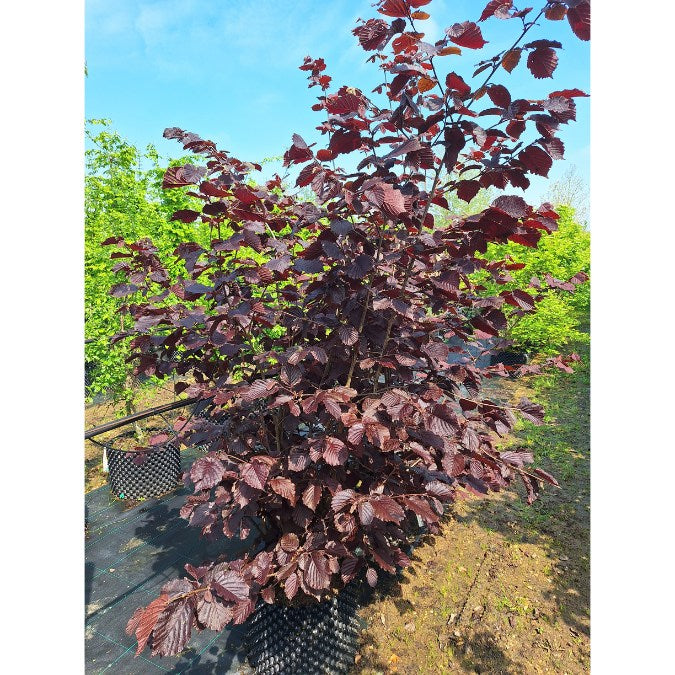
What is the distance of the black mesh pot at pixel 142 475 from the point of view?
3268 mm

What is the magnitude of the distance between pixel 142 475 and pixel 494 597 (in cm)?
261

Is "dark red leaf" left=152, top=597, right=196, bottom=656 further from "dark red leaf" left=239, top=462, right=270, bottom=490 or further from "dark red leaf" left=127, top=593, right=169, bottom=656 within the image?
"dark red leaf" left=239, top=462, right=270, bottom=490

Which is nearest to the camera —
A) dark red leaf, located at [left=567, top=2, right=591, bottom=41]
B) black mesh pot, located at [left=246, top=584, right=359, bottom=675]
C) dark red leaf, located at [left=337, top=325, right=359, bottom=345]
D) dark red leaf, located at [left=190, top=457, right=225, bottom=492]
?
dark red leaf, located at [left=567, top=2, right=591, bottom=41]

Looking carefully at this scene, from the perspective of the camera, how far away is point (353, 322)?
1.62 meters

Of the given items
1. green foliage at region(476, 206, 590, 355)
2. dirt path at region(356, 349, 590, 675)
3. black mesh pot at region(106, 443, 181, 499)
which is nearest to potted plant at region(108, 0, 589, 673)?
dirt path at region(356, 349, 590, 675)

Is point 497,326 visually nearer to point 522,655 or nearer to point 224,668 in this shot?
point 522,655

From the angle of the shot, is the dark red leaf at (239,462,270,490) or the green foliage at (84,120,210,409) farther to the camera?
the green foliage at (84,120,210,409)

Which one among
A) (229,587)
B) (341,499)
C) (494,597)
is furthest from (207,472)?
(494,597)

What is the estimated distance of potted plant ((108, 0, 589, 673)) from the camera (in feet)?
3.86

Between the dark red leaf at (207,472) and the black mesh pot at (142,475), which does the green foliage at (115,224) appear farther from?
the dark red leaf at (207,472)

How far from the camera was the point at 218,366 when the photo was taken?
195 centimetres

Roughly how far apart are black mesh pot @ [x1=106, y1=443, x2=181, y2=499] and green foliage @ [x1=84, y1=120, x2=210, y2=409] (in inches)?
34.0

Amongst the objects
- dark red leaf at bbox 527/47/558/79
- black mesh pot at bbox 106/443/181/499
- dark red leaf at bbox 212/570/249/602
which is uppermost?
dark red leaf at bbox 527/47/558/79

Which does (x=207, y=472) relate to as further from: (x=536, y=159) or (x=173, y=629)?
(x=536, y=159)
